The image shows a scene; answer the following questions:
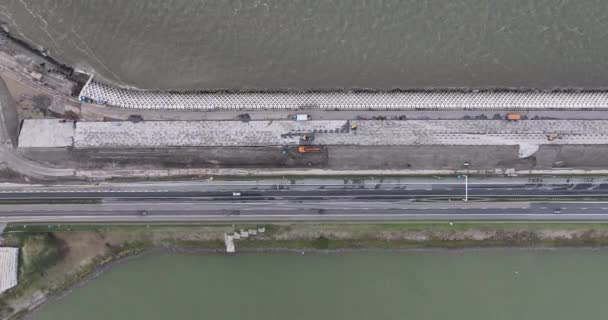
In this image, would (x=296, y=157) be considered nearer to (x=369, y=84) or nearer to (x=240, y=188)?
(x=240, y=188)

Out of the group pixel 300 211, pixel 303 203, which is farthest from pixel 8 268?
pixel 303 203

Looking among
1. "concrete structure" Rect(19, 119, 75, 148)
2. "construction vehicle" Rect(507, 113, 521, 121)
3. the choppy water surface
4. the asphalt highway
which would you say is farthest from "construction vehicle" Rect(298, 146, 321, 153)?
"concrete structure" Rect(19, 119, 75, 148)

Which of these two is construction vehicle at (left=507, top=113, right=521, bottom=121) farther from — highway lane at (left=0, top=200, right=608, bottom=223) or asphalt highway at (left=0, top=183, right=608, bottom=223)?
highway lane at (left=0, top=200, right=608, bottom=223)

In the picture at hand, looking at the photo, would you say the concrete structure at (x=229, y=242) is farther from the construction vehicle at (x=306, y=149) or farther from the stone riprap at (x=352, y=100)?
the stone riprap at (x=352, y=100)

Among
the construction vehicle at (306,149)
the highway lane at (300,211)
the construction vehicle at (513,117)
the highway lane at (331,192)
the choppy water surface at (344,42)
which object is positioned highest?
the choppy water surface at (344,42)

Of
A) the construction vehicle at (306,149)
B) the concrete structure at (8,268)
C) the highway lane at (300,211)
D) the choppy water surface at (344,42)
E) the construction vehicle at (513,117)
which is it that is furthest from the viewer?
the highway lane at (300,211)

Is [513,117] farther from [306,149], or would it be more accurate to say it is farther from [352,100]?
[306,149]

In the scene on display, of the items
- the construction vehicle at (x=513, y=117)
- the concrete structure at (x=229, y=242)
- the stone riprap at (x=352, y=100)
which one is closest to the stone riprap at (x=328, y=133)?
the construction vehicle at (x=513, y=117)
